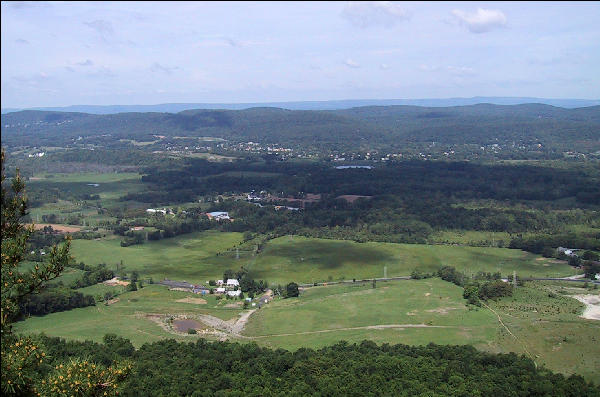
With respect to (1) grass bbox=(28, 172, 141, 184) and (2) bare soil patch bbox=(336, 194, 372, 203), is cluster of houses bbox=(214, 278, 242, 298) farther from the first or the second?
(1) grass bbox=(28, 172, 141, 184)

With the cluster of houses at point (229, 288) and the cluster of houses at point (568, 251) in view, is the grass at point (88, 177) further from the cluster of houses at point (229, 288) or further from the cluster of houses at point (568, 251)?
the cluster of houses at point (568, 251)

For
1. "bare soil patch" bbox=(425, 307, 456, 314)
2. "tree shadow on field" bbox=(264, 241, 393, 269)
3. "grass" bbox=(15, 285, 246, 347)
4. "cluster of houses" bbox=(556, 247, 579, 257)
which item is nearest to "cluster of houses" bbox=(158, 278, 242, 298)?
"grass" bbox=(15, 285, 246, 347)

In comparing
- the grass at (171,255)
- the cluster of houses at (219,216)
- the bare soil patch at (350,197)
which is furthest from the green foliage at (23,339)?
the bare soil patch at (350,197)

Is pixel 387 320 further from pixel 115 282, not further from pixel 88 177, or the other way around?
pixel 88 177

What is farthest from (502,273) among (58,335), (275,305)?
(58,335)

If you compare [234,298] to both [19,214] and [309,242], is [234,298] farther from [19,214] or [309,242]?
[19,214]

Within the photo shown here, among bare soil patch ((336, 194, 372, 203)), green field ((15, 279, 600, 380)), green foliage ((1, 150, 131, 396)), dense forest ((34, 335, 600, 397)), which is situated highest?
green foliage ((1, 150, 131, 396))
